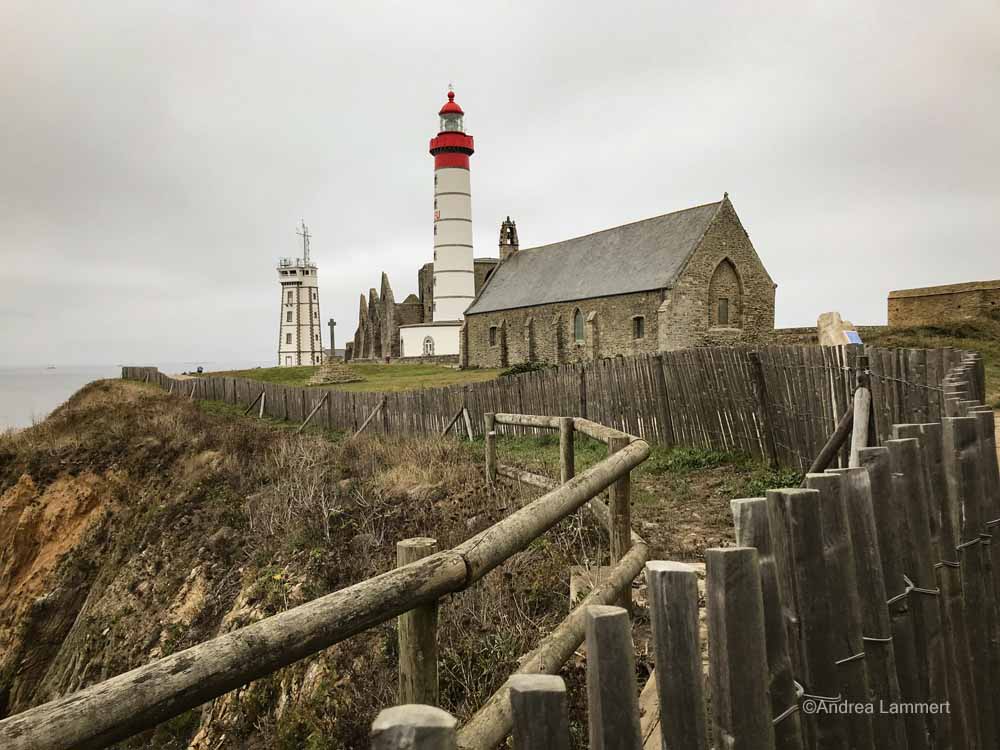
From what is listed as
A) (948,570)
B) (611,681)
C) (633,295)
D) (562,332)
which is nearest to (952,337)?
(633,295)

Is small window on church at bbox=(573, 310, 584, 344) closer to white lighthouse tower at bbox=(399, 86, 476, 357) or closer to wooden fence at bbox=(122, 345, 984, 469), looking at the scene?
white lighthouse tower at bbox=(399, 86, 476, 357)

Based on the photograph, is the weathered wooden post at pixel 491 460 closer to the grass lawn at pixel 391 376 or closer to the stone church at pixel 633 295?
the stone church at pixel 633 295

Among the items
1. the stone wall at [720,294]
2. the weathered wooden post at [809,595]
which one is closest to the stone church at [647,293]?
the stone wall at [720,294]

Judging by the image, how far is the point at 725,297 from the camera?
30172mm

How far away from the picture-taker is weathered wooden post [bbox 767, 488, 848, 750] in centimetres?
185

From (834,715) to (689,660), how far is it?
2.51ft

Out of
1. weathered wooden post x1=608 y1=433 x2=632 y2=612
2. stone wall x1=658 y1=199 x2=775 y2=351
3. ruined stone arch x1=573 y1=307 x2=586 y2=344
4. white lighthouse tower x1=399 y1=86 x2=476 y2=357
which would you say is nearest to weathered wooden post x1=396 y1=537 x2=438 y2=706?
weathered wooden post x1=608 y1=433 x2=632 y2=612

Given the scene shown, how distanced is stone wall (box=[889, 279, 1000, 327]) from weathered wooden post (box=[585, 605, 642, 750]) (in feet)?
68.4

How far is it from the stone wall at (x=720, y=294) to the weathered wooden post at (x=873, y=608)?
2653 cm

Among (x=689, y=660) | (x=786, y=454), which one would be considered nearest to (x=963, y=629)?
(x=689, y=660)

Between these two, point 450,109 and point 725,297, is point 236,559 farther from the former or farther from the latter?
point 450,109

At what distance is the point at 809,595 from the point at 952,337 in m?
18.7

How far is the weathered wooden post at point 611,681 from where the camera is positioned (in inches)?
53.9

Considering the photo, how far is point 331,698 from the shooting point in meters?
5.02
